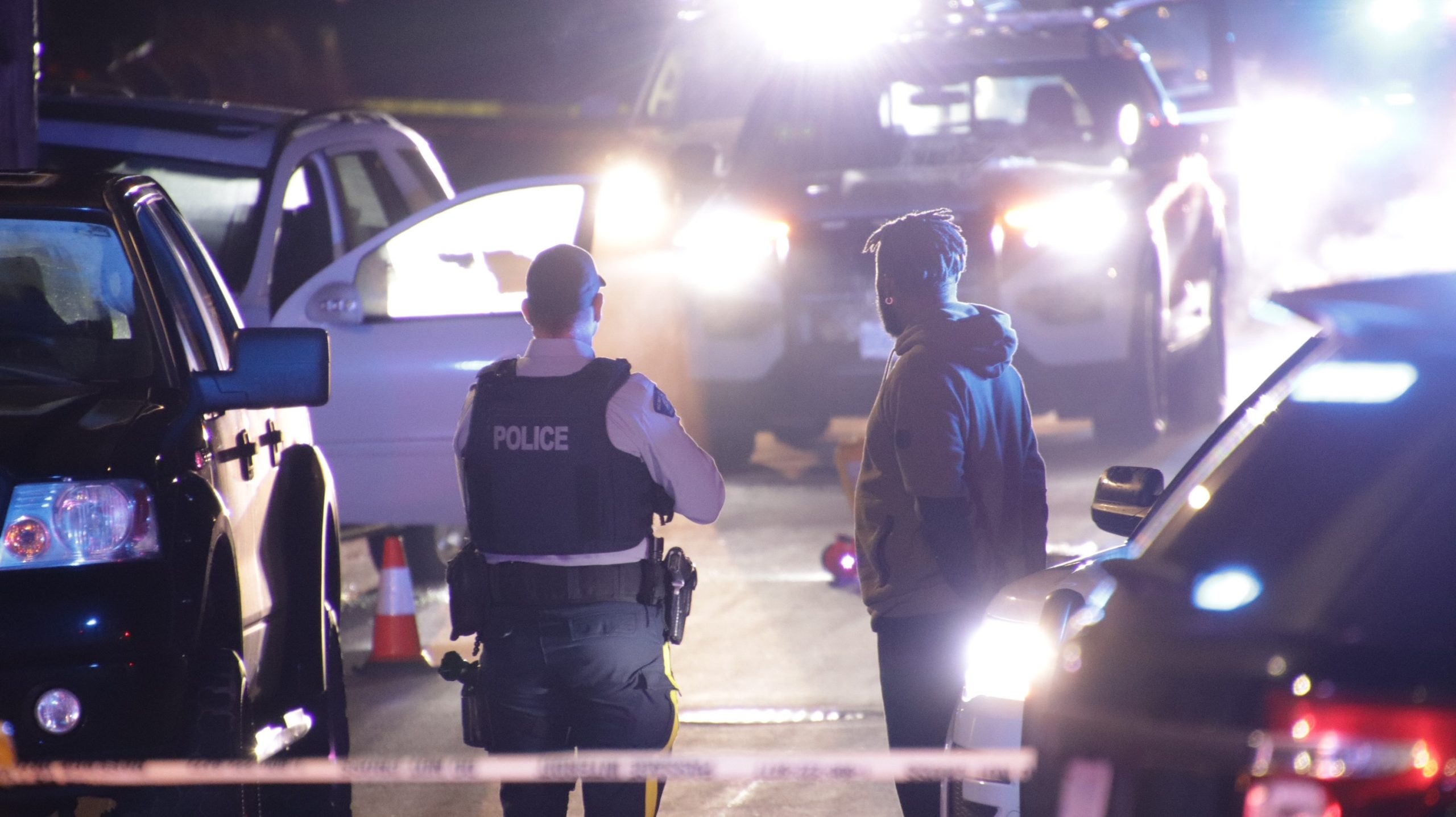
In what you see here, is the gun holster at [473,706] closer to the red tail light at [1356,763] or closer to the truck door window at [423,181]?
the red tail light at [1356,763]

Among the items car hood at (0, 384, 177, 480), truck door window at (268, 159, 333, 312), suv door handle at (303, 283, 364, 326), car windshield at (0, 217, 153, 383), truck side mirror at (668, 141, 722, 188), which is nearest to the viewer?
car hood at (0, 384, 177, 480)

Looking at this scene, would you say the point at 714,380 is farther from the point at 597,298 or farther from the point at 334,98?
the point at 334,98

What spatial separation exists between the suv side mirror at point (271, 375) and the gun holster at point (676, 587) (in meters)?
0.91

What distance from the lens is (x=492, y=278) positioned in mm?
7766

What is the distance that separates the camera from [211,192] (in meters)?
8.19

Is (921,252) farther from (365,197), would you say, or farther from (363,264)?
(365,197)

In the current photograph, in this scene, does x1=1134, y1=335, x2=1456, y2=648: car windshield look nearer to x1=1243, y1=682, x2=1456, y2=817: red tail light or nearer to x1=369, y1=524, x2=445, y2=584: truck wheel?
x1=1243, y1=682, x2=1456, y2=817: red tail light

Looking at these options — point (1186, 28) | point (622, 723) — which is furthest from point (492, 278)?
point (1186, 28)

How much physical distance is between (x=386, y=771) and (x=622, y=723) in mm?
516

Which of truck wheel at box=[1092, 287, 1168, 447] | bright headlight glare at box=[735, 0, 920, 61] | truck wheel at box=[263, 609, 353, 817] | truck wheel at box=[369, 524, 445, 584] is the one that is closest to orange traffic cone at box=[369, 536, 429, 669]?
truck wheel at box=[369, 524, 445, 584]

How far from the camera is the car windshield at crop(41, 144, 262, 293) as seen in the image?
7.95 metres

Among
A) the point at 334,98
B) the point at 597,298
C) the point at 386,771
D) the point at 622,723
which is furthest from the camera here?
the point at 334,98

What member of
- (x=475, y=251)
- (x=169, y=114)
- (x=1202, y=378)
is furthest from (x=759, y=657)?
(x=1202, y=378)

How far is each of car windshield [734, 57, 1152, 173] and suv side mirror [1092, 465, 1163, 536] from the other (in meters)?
6.55
